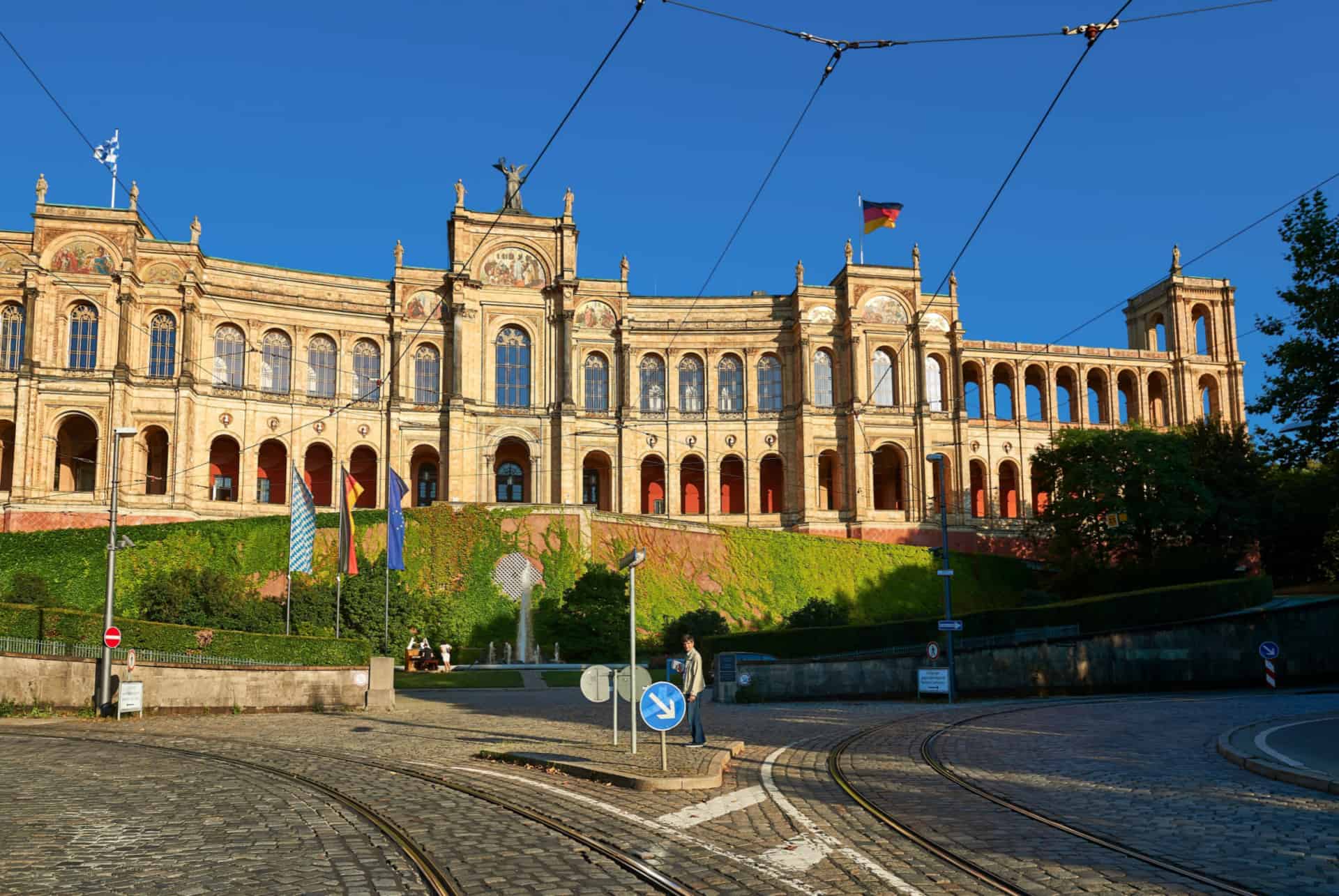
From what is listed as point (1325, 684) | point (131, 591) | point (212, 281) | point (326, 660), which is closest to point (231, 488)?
point (212, 281)

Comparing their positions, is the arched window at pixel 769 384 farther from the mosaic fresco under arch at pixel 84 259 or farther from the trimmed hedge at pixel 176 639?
the trimmed hedge at pixel 176 639

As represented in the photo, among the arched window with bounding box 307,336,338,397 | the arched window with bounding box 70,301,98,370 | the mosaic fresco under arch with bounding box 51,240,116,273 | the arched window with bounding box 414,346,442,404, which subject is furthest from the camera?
the arched window with bounding box 414,346,442,404

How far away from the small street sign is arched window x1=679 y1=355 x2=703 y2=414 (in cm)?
5304

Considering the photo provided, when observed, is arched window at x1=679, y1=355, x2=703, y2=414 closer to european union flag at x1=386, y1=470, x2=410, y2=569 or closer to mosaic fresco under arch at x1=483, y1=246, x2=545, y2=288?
mosaic fresco under arch at x1=483, y1=246, x2=545, y2=288

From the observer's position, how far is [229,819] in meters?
10.7

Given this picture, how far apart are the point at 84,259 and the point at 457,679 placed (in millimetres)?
35288

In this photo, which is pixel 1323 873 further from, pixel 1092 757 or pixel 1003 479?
pixel 1003 479

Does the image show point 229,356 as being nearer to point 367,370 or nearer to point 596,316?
point 367,370

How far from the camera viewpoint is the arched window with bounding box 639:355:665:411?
6812 cm

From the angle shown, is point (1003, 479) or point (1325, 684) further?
point (1003, 479)

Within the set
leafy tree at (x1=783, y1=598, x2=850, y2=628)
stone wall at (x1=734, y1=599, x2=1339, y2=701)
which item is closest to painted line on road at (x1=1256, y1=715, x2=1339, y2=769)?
stone wall at (x1=734, y1=599, x2=1339, y2=701)

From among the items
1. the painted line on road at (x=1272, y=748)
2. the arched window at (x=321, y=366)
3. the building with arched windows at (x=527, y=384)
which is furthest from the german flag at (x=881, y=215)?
the painted line on road at (x=1272, y=748)

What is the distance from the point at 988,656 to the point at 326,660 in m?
19.0

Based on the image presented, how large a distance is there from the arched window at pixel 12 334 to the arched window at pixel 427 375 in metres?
20.2
